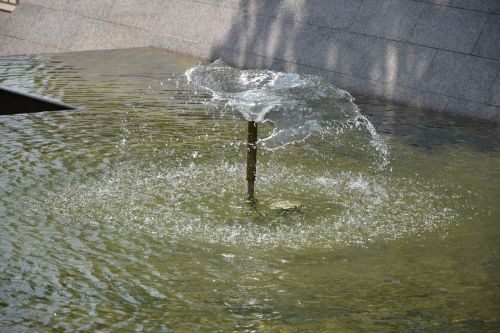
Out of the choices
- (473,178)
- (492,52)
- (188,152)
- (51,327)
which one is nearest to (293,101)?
(188,152)

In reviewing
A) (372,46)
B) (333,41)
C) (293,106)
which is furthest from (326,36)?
(293,106)

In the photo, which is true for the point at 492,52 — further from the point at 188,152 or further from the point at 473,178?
the point at 188,152

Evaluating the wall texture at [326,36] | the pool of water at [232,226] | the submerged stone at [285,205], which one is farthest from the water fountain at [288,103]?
the submerged stone at [285,205]

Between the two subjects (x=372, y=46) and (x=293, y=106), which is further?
(x=372, y=46)

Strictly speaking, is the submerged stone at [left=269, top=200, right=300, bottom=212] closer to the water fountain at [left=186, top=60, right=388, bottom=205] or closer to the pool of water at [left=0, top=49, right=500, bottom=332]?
the pool of water at [left=0, top=49, right=500, bottom=332]

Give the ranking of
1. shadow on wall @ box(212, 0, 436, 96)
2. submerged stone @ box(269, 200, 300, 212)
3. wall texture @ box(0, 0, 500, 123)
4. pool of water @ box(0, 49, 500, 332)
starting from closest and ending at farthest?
pool of water @ box(0, 49, 500, 332) → submerged stone @ box(269, 200, 300, 212) → wall texture @ box(0, 0, 500, 123) → shadow on wall @ box(212, 0, 436, 96)

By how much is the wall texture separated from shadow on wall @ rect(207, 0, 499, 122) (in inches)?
0.6

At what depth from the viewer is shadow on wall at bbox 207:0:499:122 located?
1199 centimetres

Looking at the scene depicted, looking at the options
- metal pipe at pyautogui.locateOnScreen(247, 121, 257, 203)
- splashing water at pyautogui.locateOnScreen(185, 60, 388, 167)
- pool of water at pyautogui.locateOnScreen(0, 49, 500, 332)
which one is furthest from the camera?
splashing water at pyautogui.locateOnScreen(185, 60, 388, 167)

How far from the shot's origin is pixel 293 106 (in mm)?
10227

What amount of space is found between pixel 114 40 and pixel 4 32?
230 cm

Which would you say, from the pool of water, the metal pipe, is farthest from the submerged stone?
the metal pipe

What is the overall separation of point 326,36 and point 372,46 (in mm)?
864

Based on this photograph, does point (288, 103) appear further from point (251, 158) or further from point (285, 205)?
point (251, 158)
